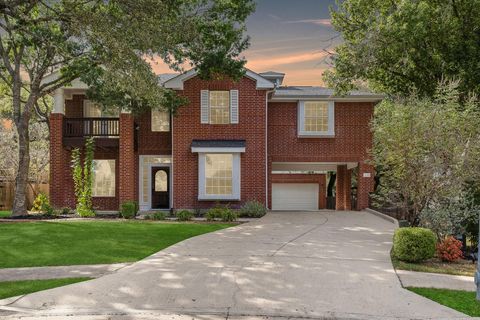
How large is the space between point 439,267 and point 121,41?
9.53 metres

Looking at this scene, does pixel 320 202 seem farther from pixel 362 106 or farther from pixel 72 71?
pixel 72 71

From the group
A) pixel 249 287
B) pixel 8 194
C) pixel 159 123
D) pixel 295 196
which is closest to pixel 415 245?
pixel 249 287

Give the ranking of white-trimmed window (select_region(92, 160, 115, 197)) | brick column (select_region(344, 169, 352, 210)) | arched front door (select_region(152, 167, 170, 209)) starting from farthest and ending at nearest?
brick column (select_region(344, 169, 352, 210)) < arched front door (select_region(152, 167, 170, 209)) < white-trimmed window (select_region(92, 160, 115, 197))

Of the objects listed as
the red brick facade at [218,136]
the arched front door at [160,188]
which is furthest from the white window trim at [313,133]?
the arched front door at [160,188]

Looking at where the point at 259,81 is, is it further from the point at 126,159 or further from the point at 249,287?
the point at 249,287

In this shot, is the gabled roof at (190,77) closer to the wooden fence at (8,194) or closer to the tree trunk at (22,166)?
the tree trunk at (22,166)

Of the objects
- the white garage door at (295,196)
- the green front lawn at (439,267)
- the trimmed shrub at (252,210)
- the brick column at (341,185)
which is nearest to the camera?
the green front lawn at (439,267)

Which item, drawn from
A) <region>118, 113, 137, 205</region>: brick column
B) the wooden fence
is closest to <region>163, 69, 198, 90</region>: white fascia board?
<region>118, 113, 137, 205</region>: brick column

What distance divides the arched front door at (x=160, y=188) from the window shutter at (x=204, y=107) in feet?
11.4

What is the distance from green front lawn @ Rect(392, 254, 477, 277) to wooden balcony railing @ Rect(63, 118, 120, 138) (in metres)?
15.0

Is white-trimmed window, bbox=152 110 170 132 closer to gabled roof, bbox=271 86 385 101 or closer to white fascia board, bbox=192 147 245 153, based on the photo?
white fascia board, bbox=192 147 245 153

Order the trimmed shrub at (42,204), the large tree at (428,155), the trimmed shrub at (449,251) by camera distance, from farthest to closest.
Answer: the trimmed shrub at (42,204), the large tree at (428,155), the trimmed shrub at (449,251)

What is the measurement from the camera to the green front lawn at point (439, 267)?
30.2 ft

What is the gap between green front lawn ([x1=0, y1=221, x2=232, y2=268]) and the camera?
9695mm
